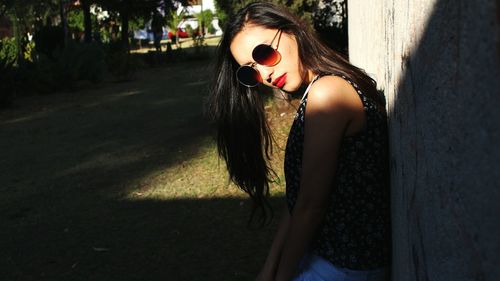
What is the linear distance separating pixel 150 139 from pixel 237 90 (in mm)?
5405

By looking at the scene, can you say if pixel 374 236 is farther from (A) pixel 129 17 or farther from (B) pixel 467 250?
(A) pixel 129 17

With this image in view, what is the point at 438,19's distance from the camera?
83cm

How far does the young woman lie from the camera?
140 centimetres

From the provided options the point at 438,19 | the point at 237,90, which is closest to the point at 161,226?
the point at 237,90

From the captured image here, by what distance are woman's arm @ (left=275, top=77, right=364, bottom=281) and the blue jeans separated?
88 millimetres

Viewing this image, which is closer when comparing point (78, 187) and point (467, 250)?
point (467, 250)

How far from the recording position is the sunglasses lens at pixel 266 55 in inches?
A: 64.3

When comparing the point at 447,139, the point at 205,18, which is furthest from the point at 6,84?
the point at 205,18

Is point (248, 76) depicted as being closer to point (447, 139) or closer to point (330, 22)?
point (447, 139)

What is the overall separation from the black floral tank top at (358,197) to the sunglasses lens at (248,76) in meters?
0.29

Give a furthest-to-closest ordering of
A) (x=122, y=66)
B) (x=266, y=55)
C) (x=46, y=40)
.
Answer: (x=46, y=40), (x=122, y=66), (x=266, y=55)

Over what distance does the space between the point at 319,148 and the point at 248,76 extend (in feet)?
1.67

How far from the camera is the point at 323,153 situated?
4.52 ft

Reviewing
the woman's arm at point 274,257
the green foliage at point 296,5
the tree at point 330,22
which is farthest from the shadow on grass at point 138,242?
the green foliage at point 296,5
